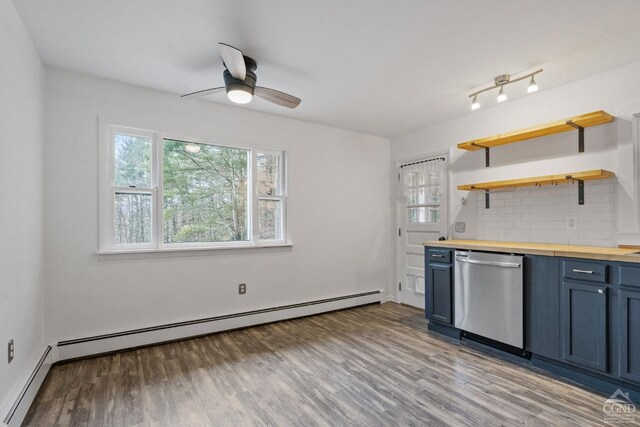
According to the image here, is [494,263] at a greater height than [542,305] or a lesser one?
greater

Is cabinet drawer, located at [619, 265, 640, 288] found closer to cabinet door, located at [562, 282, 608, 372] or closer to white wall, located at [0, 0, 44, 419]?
cabinet door, located at [562, 282, 608, 372]

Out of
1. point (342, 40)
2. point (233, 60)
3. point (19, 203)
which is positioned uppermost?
point (342, 40)

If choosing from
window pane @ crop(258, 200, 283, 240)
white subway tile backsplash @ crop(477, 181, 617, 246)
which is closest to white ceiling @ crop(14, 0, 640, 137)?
white subway tile backsplash @ crop(477, 181, 617, 246)

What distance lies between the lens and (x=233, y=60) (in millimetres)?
2076

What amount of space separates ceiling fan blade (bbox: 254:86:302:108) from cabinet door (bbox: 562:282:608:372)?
267 centimetres

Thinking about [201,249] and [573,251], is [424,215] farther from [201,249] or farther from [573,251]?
[201,249]

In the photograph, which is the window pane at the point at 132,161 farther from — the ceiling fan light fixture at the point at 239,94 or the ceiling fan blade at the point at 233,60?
the ceiling fan blade at the point at 233,60

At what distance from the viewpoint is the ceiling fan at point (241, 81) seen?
2.06 metres

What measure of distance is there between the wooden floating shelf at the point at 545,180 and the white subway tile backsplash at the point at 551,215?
0.14m

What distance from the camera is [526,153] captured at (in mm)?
3252

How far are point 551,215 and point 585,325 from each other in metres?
1.15

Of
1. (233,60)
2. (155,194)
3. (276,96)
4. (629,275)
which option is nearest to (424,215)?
(629,275)

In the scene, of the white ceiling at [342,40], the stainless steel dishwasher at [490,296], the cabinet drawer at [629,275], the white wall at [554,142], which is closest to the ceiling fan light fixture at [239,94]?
the white ceiling at [342,40]

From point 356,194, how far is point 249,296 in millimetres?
2089
